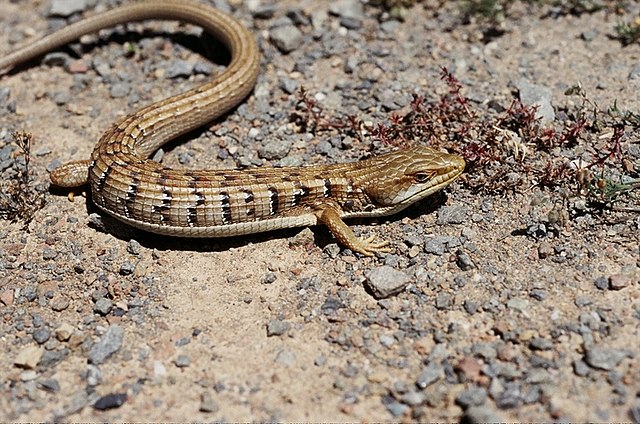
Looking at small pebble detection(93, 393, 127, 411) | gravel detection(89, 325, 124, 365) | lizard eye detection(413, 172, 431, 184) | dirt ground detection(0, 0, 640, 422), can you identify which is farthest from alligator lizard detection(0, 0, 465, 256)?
small pebble detection(93, 393, 127, 411)

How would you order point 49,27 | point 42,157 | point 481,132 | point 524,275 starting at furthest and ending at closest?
point 49,27 → point 42,157 → point 481,132 → point 524,275

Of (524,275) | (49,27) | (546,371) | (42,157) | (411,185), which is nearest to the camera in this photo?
(546,371)

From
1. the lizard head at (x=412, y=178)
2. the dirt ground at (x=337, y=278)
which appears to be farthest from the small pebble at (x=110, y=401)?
the lizard head at (x=412, y=178)

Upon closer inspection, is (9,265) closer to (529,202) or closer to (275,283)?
(275,283)

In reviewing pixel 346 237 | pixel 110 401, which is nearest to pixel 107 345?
pixel 110 401

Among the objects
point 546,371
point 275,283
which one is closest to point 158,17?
point 275,283

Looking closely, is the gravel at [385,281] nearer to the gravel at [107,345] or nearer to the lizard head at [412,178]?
the lizard head at [412,178]

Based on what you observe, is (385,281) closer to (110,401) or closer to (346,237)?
(346,237)
